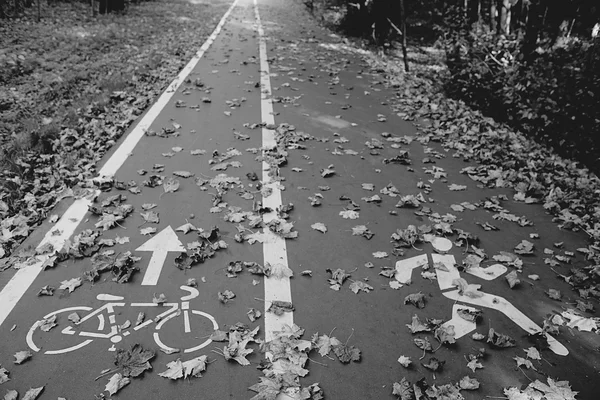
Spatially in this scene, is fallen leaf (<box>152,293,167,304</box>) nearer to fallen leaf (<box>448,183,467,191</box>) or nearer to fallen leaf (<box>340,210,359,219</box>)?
fallen leaf (<box>340,210,359,219</box>)

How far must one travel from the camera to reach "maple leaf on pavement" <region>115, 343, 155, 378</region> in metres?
2.64

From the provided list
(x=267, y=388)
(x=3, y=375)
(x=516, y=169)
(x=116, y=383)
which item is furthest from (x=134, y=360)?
(x=516, y=169)

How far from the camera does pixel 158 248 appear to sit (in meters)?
3.78

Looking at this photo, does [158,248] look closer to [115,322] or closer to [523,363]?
[115,322]

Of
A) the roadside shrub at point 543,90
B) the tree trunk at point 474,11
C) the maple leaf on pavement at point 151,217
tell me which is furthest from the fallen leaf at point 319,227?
the tree trunk at point 474,11

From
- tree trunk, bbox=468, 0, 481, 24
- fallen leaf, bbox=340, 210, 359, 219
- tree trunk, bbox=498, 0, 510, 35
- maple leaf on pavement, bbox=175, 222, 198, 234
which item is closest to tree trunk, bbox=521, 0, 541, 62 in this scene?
tree trunk, bbox=498, 0, 510, 35

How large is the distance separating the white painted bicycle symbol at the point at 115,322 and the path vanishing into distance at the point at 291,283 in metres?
0.01

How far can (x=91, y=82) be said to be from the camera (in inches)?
332

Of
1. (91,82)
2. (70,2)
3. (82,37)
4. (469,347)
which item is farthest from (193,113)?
(70,2)

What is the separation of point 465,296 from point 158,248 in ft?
9.21

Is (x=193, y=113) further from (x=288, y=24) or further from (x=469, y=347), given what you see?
(x=288, y=24)

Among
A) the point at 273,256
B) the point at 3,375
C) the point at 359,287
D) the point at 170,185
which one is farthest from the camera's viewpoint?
the point at 170,185

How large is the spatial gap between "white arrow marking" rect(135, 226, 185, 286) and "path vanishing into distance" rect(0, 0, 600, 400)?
2 cm

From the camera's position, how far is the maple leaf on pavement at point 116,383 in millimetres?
2520
